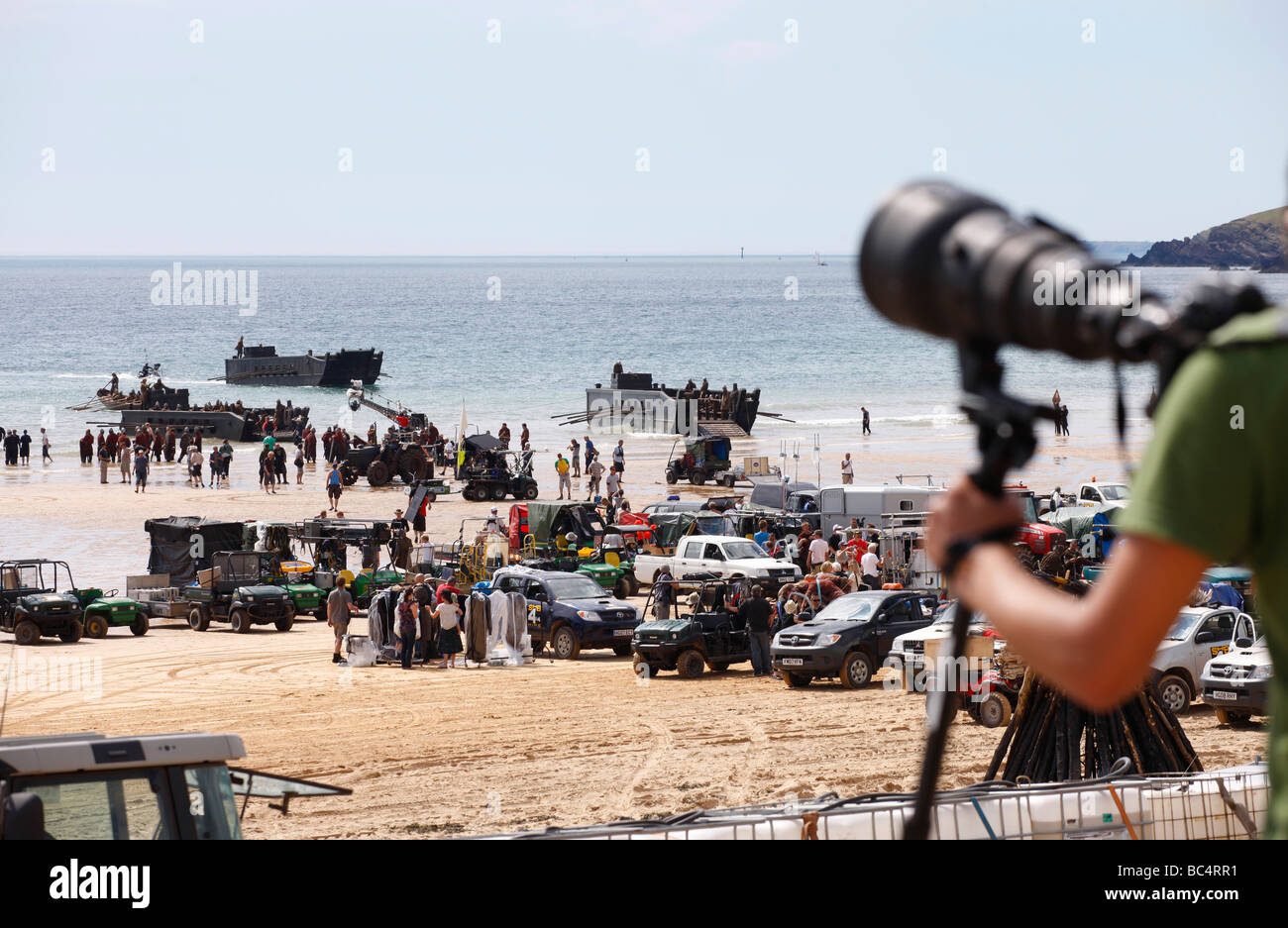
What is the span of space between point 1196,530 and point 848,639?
1944 cm

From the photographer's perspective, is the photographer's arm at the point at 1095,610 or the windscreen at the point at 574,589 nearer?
the photographer's arm at the point at 1095,610

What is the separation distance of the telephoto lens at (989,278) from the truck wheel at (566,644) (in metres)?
22.2

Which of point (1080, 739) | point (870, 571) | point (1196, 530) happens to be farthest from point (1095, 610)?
point (870, 571)

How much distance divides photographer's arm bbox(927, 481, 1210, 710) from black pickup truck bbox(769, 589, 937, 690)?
18.9m

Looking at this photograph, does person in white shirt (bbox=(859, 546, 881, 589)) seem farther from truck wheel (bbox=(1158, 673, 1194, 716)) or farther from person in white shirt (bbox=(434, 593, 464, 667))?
truck wheel (bbox=(1158, 673, 1194, 716))

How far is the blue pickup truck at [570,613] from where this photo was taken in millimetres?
23516

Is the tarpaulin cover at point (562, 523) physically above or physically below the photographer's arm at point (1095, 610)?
below

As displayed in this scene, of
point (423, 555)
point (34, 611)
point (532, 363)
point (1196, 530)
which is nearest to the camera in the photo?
point (1196, 530)

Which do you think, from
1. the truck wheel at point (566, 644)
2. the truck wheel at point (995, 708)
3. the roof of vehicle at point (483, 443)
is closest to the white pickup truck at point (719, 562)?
the truck wheel at point (566, 644)

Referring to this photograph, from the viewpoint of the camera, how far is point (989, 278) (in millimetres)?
1444

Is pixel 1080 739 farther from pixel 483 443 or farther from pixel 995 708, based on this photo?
pixel 483 443

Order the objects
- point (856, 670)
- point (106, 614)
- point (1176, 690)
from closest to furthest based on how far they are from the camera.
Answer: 1. point (1176, 690)
2. point (856, 670)
3. point (106, 614)

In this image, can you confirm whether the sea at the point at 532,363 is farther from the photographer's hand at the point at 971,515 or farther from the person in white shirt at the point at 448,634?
the photographer's hand at the point at 971,515
